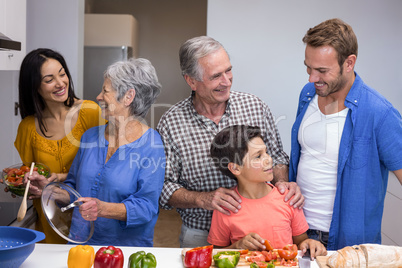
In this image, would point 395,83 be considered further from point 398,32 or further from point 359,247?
point 359,247

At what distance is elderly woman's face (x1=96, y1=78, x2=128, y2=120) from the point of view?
6.49ft

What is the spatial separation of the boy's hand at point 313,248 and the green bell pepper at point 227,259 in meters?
0.31

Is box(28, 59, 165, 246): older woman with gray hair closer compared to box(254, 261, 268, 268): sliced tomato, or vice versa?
box(254, 261, 268, 268): sliced tomato

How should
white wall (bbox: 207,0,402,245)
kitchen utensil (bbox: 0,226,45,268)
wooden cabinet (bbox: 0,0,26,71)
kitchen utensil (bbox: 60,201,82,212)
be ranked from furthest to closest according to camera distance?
white wall (bbox: 207,0,402,245), wooden cabinet (bbox: 0,0,26,71), kitchen utensil (bbox: 60,201,82,212), kitchen utensil (bbox: 0,226,45,268)

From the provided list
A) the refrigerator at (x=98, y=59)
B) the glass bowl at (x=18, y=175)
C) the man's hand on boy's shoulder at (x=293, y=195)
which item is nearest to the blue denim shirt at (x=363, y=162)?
the man's hand on boy's shoulder at (x=293, y=195)

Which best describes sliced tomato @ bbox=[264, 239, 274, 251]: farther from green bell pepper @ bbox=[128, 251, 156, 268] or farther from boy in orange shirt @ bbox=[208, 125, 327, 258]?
green bell pepper @ bbox=[128, 251, 156, 268]

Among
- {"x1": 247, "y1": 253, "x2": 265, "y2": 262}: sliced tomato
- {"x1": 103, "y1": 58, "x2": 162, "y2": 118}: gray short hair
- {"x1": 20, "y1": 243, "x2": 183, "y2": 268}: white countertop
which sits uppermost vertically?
{"x1": 103, "y1": 58, "x2": 162, "y2": 118}: gray short hair

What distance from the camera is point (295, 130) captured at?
2.13 meters

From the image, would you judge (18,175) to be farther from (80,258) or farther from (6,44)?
(80,258)

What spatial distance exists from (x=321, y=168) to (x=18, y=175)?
132 centimetres

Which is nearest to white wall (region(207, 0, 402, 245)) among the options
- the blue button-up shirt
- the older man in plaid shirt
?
the older man in plaid shirt

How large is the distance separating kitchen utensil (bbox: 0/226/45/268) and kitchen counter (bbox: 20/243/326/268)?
9cm

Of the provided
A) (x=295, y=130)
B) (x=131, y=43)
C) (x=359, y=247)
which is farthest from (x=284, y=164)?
(x=131, y=43)

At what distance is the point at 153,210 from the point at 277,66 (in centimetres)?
201
